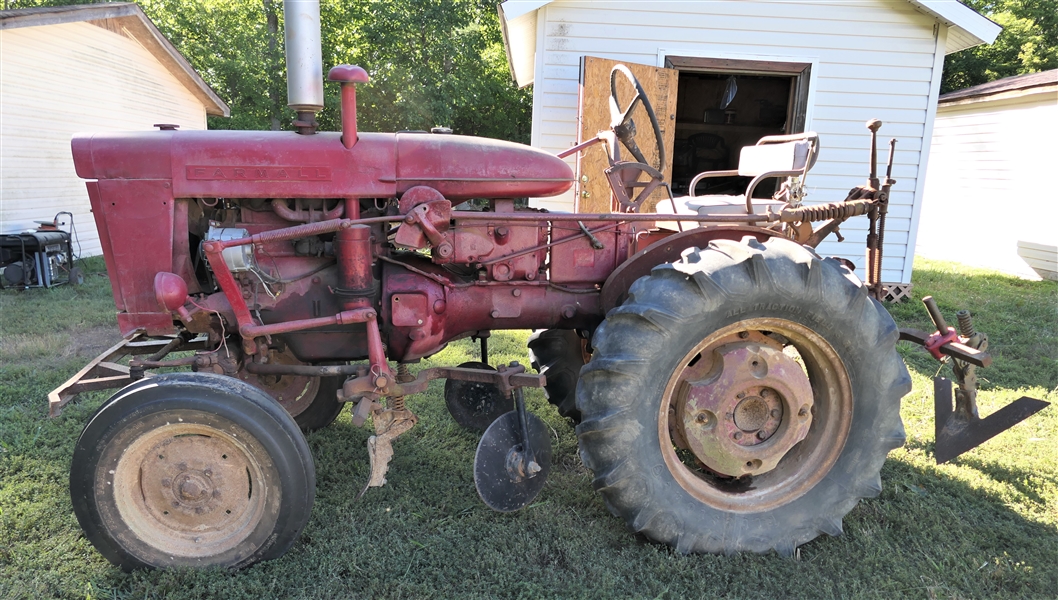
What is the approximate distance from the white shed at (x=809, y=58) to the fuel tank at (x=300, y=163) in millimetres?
4041

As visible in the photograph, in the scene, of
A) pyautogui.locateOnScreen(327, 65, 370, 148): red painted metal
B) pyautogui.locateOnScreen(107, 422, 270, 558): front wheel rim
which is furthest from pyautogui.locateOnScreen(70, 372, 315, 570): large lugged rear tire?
pyautogui.locateOnScreen(327, 65, 370, 148): red painted metal

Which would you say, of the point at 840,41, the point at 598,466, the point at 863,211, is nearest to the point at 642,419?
the point at 598,466

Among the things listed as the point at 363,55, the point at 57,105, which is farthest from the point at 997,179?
the point at 363,55

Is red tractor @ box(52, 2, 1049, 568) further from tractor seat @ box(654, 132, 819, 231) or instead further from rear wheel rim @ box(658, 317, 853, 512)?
tractor seat @ box(654, 132, 819, 231)

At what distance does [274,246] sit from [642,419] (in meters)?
1.68

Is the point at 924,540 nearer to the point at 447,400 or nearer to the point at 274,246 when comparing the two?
the point at 447,400

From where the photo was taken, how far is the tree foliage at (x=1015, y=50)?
65.4ft

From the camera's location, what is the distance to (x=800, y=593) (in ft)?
7.50

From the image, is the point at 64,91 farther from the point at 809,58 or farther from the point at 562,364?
the point at 809,58

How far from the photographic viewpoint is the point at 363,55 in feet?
65.3

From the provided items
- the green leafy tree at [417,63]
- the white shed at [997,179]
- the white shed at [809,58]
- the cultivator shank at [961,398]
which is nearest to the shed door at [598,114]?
the white shed at [809,58]

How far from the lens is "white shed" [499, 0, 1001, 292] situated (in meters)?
6.83

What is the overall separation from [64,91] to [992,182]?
15558 millimetres

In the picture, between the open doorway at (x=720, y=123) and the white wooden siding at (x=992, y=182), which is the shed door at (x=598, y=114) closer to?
the open doorway at (x=720, y=123)
